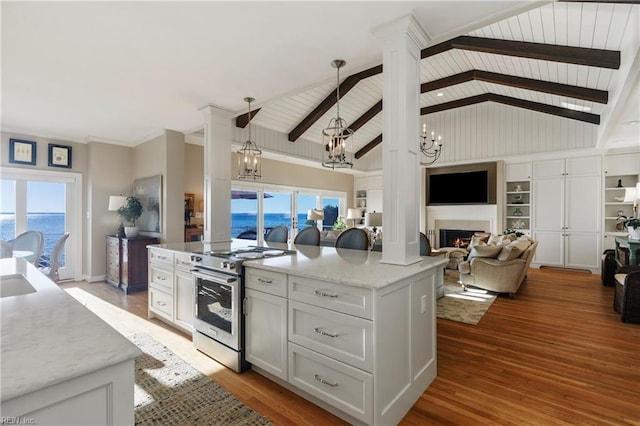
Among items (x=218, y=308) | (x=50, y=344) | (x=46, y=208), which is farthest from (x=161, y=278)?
(x=46, y=208)

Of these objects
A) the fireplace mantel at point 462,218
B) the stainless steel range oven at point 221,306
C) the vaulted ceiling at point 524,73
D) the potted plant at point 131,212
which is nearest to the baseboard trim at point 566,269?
the fireplace mantel at point 462,218

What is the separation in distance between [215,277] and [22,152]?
196 inches

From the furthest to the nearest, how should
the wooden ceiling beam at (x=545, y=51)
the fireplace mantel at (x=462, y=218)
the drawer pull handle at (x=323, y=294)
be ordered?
the fireplace mantel at (x=462, y=218) < the wooden ceiling beam at (x=545, y=51) < the drawer pull handle at (x=323, y=294)

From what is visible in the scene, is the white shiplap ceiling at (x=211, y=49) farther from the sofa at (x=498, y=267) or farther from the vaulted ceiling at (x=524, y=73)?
the sofa at (x=498, y=267)

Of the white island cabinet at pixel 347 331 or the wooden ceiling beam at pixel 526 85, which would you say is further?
the wooden ceiling beam at pixel 526 85

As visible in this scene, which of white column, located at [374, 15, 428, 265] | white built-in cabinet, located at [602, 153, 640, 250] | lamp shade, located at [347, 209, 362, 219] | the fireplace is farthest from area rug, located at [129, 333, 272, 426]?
white built-in cabinet, located at [602, 153, 640, 250]

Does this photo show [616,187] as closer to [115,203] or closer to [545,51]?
[545,51]

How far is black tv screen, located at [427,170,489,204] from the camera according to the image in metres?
7.80

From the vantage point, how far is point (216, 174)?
401 cm

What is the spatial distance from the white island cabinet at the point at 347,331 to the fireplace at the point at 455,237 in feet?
20.7

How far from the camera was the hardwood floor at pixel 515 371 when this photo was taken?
6.53 feet

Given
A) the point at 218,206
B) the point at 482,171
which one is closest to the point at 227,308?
the point at 218,206

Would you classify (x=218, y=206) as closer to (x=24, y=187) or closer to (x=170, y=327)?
(x=170, y=327)

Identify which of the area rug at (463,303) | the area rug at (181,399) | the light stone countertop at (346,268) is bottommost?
the area rug at (181,399)
